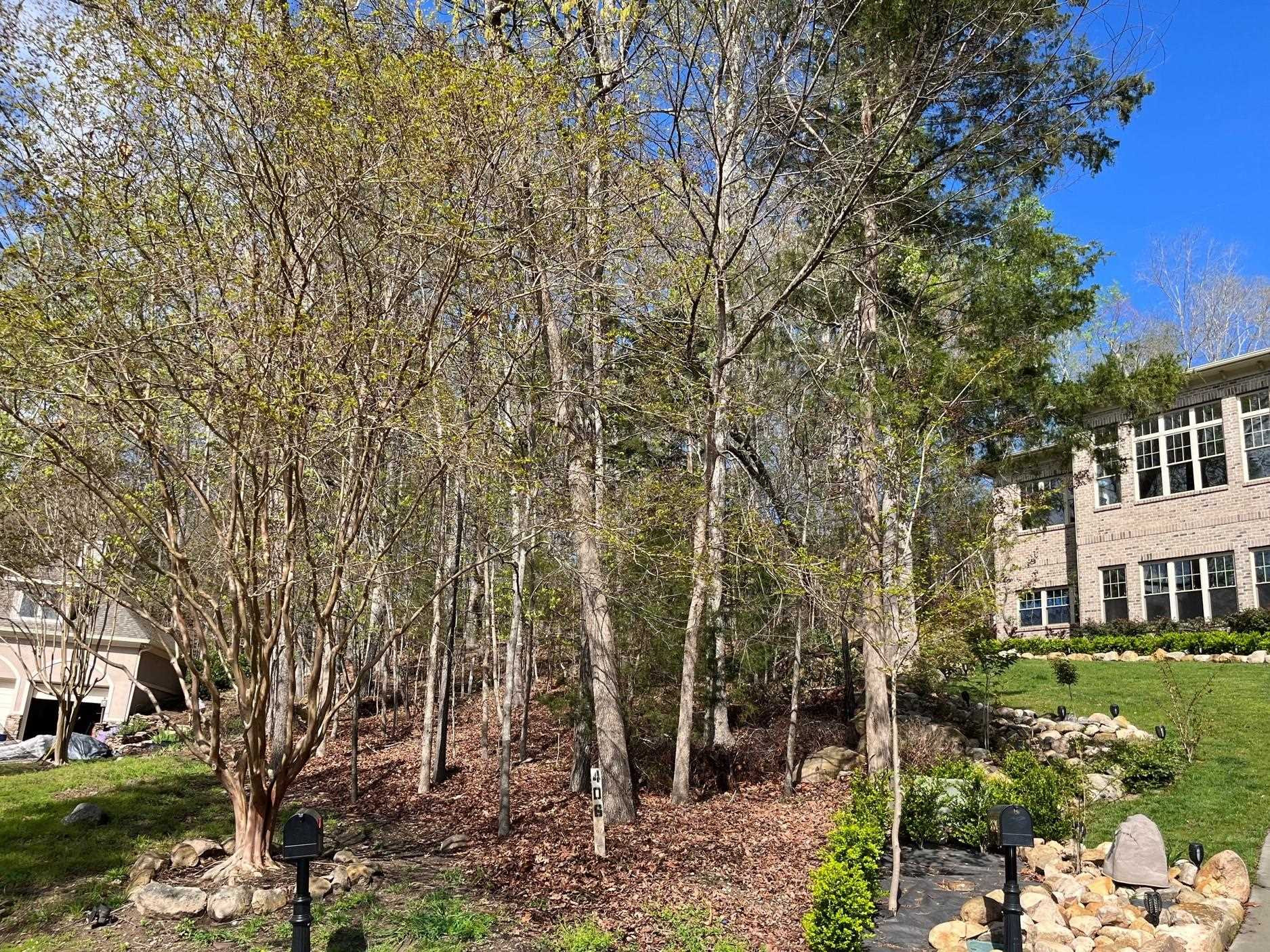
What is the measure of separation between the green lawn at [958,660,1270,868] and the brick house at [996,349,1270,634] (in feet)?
6.96

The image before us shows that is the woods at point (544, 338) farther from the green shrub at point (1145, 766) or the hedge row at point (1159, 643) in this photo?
the hedge row at point (1159, 643)

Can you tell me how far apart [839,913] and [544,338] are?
8.03 metres

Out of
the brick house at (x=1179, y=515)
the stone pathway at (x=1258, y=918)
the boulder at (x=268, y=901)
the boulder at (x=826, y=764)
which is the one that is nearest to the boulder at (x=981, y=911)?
the stone pathway at (x=1258, y=918)

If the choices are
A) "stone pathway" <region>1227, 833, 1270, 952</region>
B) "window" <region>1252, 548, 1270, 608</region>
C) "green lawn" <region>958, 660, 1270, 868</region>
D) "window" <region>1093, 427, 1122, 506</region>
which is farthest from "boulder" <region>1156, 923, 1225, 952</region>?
"window" <region>1252, 548, 1270, 608</region>

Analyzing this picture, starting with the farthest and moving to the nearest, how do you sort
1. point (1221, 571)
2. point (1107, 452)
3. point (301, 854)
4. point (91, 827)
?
point (1221, 571) → point (1107, 452) → point (91, 827) → point (301, 854)

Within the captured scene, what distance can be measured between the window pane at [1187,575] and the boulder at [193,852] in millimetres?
21716

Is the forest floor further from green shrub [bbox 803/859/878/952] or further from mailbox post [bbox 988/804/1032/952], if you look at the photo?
mailbox post [bbox 988/804/1032/952]

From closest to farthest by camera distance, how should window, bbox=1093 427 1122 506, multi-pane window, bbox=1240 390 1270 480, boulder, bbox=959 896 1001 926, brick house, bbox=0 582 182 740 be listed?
boulder, bbox=959 896 1001 926 < window, bbox=1093 427 1122 506 < multi-pane window, bbox=1240 390 1270 480 < brick house, bbox=0 582 182 740

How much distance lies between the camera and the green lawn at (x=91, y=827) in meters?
7.75

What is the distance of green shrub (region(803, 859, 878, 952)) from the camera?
6305 millimetres

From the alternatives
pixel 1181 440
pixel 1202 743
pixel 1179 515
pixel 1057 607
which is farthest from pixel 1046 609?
pixel 1202 743

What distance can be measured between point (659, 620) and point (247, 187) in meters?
7.78

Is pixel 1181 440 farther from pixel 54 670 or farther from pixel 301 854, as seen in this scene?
pixel 54 670

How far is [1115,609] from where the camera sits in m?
22.6
